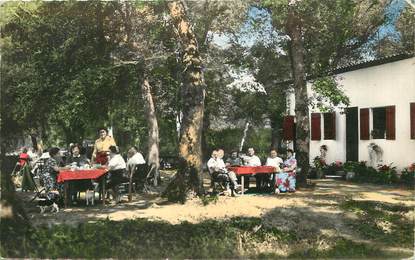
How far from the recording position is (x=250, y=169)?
12.8m

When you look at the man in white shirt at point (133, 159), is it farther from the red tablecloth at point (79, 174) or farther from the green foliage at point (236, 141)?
the green foliage at point (236, 141)

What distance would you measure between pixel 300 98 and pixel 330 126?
421cm

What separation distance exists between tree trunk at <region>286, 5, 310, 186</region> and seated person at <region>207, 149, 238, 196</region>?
7.52 ft

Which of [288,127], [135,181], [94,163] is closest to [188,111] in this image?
[135,181]

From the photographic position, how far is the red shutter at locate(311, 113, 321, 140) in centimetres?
1789

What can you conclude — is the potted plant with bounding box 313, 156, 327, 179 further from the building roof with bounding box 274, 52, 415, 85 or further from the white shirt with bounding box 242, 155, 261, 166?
the white shirt with bounding box 242, 155, 261, 166

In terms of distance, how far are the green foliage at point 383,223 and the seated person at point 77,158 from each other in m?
5.97

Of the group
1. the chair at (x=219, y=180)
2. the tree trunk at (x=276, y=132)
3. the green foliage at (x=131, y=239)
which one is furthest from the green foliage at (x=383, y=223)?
the tree trunk at (x=276, y=132)

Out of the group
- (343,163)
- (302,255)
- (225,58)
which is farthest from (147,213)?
(343,163)

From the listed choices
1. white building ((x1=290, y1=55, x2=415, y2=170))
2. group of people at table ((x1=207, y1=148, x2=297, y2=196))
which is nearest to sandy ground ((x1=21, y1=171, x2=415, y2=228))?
group of people at table ((x1=207, y1=148, x2=297, y2=196))

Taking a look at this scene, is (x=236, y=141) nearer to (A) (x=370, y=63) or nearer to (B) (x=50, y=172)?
(A) (x=370, y=63)

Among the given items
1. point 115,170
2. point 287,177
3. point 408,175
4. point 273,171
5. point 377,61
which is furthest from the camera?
point 377,61

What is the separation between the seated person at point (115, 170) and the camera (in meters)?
11.2

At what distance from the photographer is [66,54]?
1165 cm
